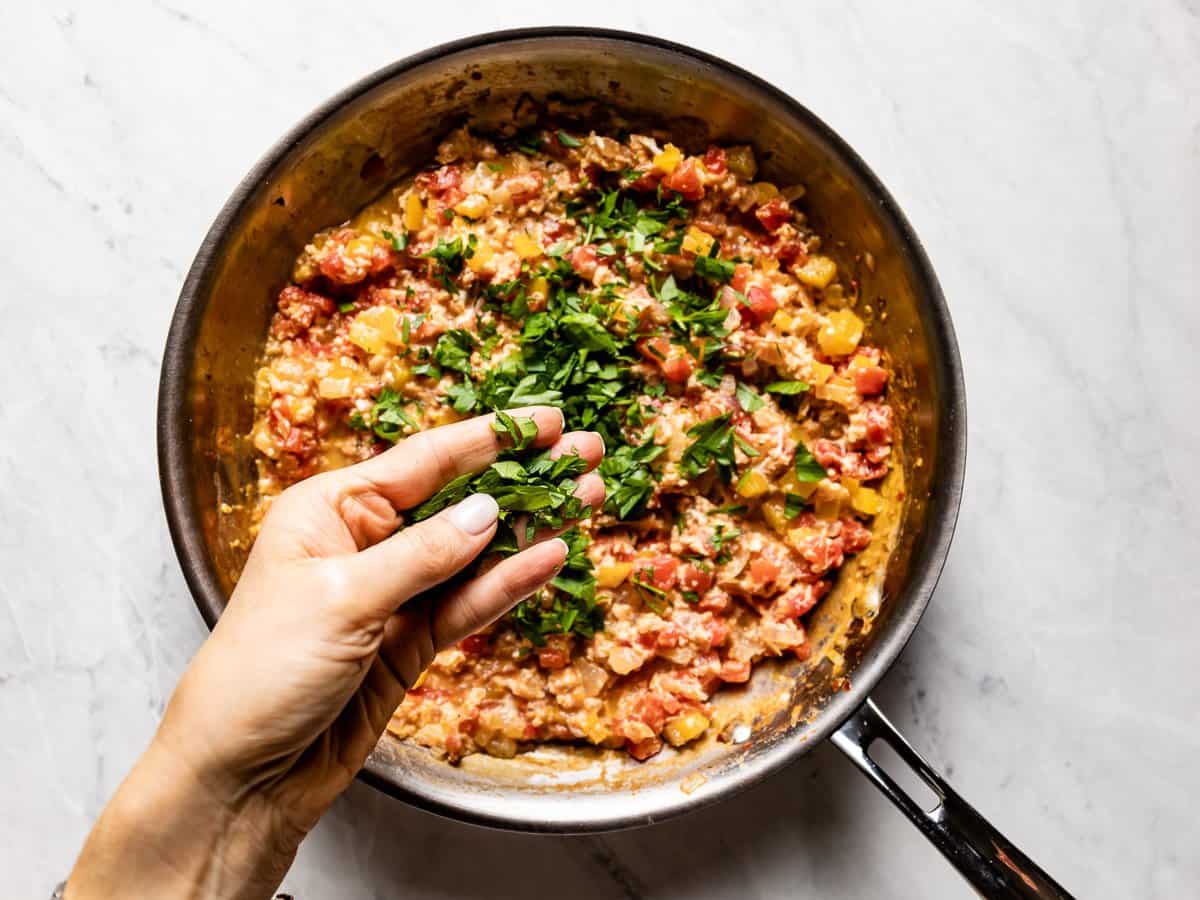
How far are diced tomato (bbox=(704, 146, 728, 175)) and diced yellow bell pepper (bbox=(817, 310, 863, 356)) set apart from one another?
0.80 m

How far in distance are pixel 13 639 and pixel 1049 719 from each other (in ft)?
14.9

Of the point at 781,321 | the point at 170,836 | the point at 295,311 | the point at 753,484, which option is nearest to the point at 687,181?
the point at 781,321

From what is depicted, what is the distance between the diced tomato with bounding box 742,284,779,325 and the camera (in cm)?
413

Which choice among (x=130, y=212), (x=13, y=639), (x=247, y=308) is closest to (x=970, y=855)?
(x=247, y=308)

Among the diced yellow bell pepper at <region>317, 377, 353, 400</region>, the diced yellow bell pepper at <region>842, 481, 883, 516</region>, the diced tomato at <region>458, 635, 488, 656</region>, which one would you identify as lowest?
the diced yellow bell pepper at <region>842, 481, 883, 516</region>

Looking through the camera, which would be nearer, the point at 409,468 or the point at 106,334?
the point at 409,468

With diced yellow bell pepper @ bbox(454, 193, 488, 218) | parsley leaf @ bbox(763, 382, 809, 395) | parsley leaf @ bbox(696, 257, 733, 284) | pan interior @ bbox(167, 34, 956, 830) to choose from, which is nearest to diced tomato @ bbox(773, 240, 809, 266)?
pan interior @ bbox(167, 34, 956, 830)

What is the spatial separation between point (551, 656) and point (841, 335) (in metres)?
1.82

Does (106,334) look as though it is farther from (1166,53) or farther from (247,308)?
(1166,53)

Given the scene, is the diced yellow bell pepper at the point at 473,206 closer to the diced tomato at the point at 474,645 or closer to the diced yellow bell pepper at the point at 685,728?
the diced tomato at the point at 474,645

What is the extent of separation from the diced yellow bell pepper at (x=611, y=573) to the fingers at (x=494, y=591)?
0.71 m

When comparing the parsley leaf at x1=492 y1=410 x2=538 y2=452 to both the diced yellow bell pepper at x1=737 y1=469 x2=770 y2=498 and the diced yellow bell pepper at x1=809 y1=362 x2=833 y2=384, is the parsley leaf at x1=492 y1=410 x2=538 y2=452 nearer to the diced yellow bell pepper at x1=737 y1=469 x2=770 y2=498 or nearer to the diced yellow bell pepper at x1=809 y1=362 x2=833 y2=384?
the diced yellow bell pepper at x1=737 y1=469 x2=770 y2=498

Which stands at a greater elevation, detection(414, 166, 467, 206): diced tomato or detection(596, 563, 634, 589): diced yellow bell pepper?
detection(414, 166, 467, 206): diced tomato

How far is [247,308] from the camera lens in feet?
13.4
